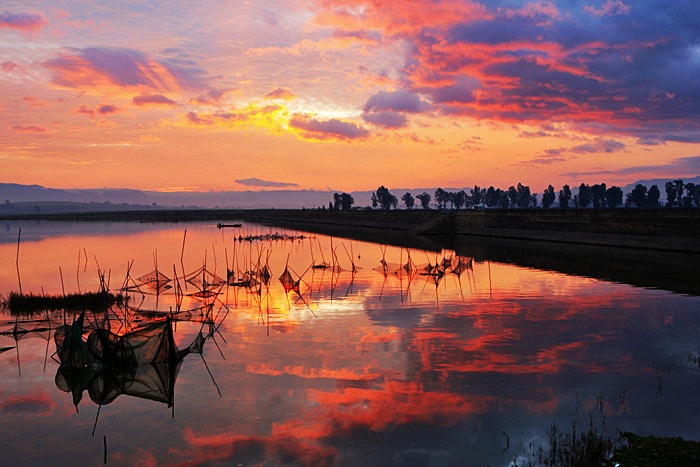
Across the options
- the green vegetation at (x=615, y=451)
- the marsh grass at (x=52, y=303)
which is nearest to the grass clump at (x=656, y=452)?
the green vegetation at (x=615, y=451)

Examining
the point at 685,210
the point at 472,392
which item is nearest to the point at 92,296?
the point at 472,392

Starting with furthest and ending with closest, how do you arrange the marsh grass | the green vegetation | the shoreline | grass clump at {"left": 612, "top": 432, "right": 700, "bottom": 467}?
1. the shoreline
2. the marsh grass
3. the green vegetation
4. grass clump at {"left": 612, "top": 432, "right": 700, "bottom": 467}

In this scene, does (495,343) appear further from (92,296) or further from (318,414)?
(92,296)

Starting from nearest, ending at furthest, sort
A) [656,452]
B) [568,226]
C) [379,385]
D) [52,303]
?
[656,452] → [379,385] → [52,303] → [568,226]

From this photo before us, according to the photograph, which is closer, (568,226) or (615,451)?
(615,451)

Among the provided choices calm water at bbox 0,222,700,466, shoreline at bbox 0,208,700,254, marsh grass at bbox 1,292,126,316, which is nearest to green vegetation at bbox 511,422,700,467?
calm water at bbox 0,222,700,466

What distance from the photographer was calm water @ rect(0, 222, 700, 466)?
42.1ft

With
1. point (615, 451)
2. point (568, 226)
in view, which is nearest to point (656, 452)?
point (615, 451)

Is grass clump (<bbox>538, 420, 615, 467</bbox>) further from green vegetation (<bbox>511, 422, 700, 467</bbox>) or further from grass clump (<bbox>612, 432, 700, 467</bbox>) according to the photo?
grass clump (<bbox>612, 432, 700, 467</bbox>)

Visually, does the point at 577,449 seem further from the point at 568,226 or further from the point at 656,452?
the point at 568,226

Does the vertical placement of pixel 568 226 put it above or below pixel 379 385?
above

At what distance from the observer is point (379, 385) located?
1670 cm

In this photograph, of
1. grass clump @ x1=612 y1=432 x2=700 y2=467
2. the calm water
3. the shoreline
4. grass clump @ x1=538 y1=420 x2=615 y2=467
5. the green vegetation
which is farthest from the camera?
the shoreline

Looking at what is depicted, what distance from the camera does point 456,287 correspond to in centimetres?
3719
